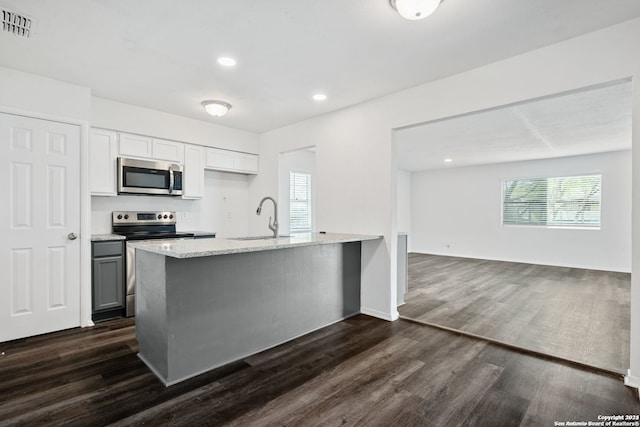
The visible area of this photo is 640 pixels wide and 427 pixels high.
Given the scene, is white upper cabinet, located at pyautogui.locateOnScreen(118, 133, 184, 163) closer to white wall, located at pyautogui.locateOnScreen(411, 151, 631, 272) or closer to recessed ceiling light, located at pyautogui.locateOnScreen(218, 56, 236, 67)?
recessed ceiling light, located at pyautogui.locateOnScreen(218, 56, 236, 67)

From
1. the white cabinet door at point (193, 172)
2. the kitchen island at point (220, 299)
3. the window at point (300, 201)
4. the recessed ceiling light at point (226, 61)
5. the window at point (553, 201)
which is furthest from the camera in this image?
the window at point (553, 201)

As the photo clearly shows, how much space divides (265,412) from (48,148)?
328 centimetres

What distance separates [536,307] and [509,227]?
14.0 ft

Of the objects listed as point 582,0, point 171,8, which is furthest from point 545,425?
point 171,8

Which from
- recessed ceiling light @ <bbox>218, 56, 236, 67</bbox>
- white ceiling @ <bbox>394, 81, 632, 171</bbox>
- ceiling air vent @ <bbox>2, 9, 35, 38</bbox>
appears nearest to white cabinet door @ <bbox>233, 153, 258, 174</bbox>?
recessed ceiling light @ <bbox>218, 56, 236, 67</bbox>

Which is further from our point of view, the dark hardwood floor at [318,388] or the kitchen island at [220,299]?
the kitchen island at [220,299]

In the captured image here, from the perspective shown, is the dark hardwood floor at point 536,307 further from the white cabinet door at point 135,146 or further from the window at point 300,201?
the white cabinet door at point 135,146

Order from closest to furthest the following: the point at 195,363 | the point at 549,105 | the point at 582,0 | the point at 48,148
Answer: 1. the point at 582,0
2. the point at 195,363
3. the point at 48,148
4. the point at 549,105

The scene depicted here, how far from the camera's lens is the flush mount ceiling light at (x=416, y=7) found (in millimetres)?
1879

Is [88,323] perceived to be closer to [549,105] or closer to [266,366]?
[266,366]

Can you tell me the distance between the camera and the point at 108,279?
3588mm

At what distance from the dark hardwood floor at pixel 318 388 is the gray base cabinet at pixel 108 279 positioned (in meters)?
0.60

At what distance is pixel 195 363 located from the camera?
2.35 metres

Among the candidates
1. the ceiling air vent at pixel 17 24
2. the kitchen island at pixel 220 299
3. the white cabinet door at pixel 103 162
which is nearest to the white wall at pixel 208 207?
the white cabinet door at pixel 103 162
